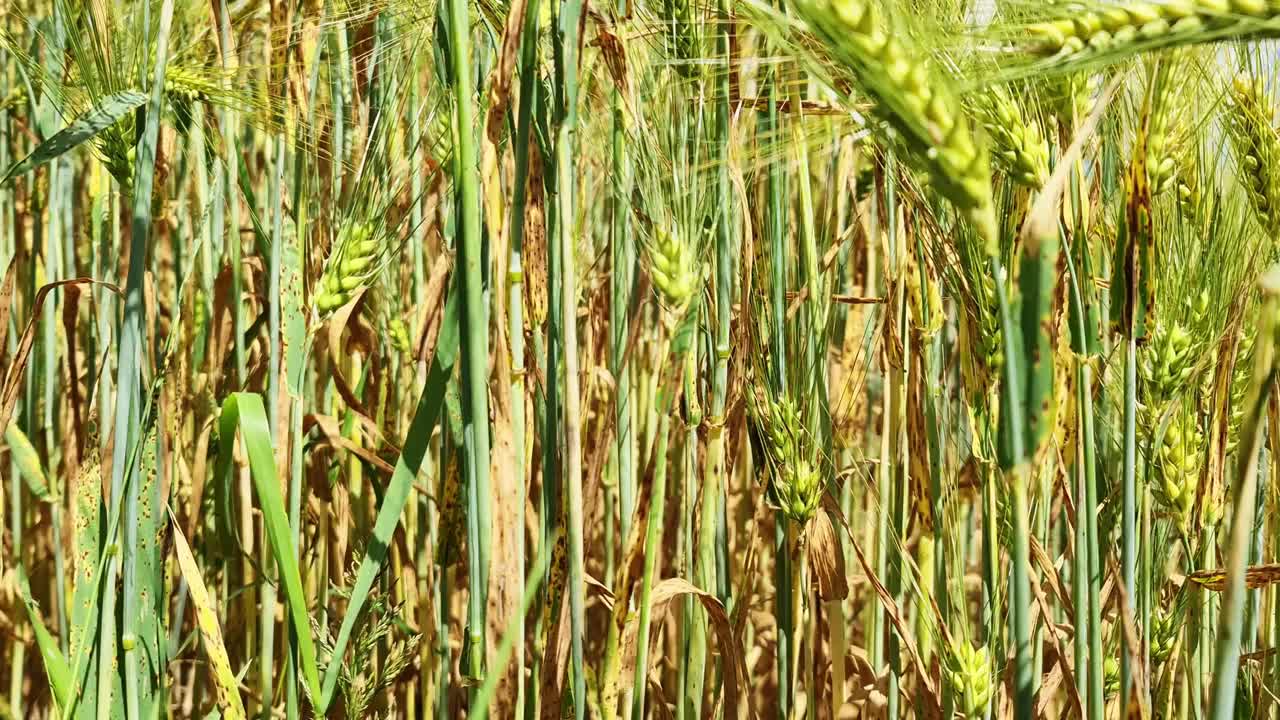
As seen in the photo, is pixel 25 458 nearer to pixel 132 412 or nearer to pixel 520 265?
pixel 132 412

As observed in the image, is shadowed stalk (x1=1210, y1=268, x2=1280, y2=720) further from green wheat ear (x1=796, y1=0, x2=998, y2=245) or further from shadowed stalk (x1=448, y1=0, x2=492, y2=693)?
shadowed stalk (x1=448, y1=0, x2=492, y2=693)

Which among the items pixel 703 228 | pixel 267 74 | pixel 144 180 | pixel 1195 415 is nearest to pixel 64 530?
pixel 267 74

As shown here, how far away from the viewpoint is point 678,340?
1068 millimetres

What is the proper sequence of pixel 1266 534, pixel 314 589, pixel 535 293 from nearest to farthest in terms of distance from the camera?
1. pixel 535 293
2. pixel 1266 534
3. pixel 314 589

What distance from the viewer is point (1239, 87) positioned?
110cm

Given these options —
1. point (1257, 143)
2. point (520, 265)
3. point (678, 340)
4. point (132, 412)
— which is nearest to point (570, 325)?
point (520, 265)

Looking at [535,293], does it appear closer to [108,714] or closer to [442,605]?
[442,605]

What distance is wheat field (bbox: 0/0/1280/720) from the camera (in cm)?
79

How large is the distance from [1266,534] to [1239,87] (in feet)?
2.03

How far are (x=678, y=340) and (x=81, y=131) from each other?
1.82 ft

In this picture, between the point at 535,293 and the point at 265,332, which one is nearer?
the point at 535,293

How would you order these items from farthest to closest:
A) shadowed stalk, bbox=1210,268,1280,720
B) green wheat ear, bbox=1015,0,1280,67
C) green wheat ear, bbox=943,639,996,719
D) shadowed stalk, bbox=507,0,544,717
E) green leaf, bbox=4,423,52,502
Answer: green leaf, bbox=4,423,52,502 → green wheat ear, bbox=943,639,996,719 → shadowed stalk, bbox=507,0,544,717 → green wheat ear, bbox=1015,0,1280,67 → shadowed stalk, bbox=1210,268,1280,720

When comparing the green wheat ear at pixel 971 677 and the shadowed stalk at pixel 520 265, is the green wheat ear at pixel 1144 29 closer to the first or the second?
the shadowed stalk at pixel 520 265

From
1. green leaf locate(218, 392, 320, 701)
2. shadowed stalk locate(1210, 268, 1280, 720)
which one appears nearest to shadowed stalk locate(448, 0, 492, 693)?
green leaf locate(218, 392, 320, 701)
